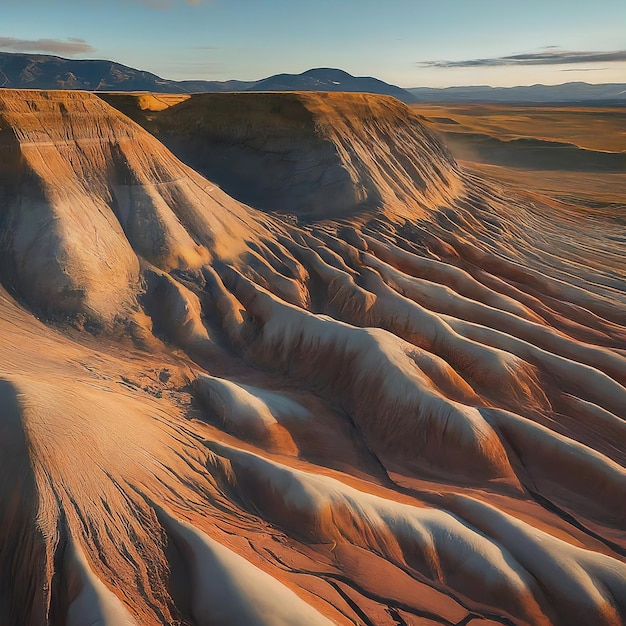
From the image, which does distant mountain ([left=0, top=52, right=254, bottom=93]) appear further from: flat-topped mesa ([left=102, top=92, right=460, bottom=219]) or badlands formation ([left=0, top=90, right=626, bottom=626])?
badlands formation ([left=0, top=90, right=626, bottom=626])

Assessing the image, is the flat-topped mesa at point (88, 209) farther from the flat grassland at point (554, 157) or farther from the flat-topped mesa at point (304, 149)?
the flat grassland at point (554, 157)

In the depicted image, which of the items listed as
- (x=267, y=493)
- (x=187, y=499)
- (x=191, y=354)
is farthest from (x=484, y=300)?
(x=187, y=499)

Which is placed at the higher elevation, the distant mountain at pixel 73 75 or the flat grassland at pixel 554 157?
the distant mountain at pixel 73 75

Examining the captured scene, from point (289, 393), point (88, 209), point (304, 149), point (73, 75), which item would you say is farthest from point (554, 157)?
point (73, 75)

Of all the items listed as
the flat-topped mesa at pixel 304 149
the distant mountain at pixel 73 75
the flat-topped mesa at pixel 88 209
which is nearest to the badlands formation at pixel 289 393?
the flat-topped mesa at pixel 88 209

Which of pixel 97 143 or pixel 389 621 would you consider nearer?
pixel 389 621

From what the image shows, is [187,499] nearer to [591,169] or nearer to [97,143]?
[97,143]

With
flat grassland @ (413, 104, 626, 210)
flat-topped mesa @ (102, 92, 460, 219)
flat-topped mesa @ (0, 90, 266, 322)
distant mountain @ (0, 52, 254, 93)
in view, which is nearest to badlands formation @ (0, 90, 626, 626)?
flat-topped mesa @ (0, 90, 266, 322)
